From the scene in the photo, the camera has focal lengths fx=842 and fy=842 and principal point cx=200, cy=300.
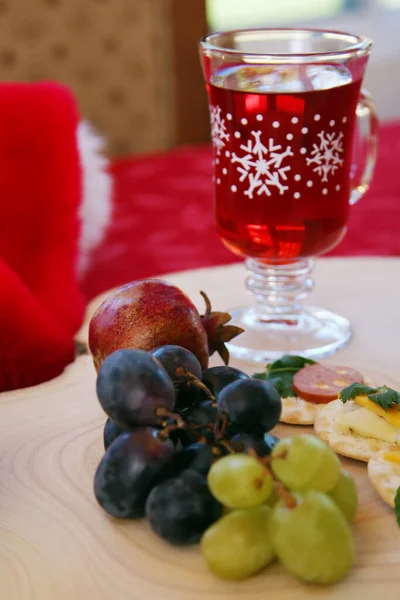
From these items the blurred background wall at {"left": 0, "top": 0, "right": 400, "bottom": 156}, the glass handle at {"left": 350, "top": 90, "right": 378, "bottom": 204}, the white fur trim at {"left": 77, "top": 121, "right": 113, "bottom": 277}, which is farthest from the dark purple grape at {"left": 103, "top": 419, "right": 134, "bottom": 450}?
the blurred background wall at {"left": 0, "top": 0, "right": 400, "bottom": 156}

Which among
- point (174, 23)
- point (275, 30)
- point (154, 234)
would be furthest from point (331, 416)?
point (174, 23)

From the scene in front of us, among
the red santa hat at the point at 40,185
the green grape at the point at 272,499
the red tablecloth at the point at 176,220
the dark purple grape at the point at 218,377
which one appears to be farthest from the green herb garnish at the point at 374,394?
the red tablecloth at the point at 176,220

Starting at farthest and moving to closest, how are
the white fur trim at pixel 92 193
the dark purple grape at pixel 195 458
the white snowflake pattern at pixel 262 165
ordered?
the white fur trim at pixel 92 193, the white snowflake pattern at pixel 262 165, the dark purple grape at pixel 195 458

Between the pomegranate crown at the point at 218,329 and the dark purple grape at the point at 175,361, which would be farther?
the pomegranate crown at the point at 218,329

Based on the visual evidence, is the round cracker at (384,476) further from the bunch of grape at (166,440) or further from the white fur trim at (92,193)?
the white fur trim at (92,193)

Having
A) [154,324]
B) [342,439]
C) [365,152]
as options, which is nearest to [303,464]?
[342,439]

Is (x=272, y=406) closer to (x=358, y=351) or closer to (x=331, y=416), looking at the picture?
(x=331, y=416)

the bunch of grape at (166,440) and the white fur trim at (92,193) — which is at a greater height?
the bunch of grape at (166,440)
